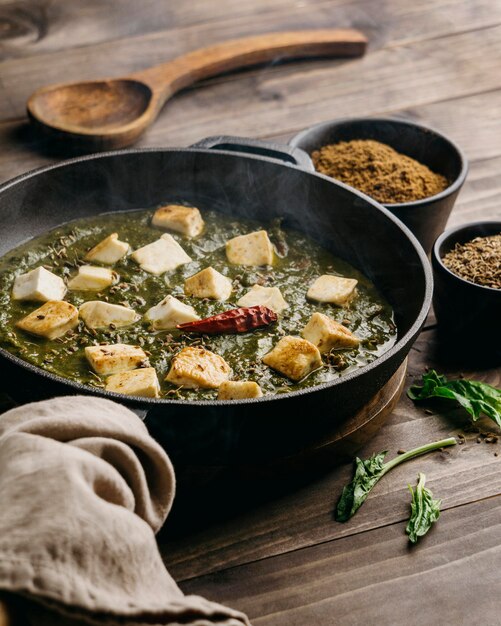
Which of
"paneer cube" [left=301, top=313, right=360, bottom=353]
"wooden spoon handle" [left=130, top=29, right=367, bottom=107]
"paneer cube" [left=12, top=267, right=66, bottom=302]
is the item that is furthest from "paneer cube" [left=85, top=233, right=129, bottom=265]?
"wooden spoon handle" [left=130, top=29, right=367, bottom=107]

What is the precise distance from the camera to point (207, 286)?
2557 mm

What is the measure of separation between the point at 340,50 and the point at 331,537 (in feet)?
10.1

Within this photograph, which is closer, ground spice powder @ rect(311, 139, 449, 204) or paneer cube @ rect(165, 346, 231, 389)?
paneer cube @ rect(165, 346, 231, 389)

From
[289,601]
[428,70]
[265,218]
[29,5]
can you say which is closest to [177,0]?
[29,5]

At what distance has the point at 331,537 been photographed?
6.75ft

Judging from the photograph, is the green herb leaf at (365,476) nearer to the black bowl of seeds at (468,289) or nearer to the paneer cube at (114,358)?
the black bowl of seeds at (468,289)

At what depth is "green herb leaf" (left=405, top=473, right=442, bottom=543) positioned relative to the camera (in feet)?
6.79

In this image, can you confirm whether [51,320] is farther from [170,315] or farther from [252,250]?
[252,250]

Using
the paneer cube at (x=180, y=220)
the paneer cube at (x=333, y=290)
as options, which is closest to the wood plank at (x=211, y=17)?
the paneer cube at (x=180, y=220)

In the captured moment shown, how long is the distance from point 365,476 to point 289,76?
2650 mm

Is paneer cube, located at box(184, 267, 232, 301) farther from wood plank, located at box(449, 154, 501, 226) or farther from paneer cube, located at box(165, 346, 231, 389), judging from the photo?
wood plank, located at box(449, 154, 501, 226)

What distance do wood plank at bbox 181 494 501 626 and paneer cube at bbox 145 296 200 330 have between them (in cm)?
76

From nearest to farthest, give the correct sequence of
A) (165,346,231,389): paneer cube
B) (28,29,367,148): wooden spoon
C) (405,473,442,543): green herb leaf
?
(405,473,442,543): green herb leaf → (165,346,231,389): paneer cube → (28,29,367,148): wooden spoon

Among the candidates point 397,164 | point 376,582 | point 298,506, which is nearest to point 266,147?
point 397,164
